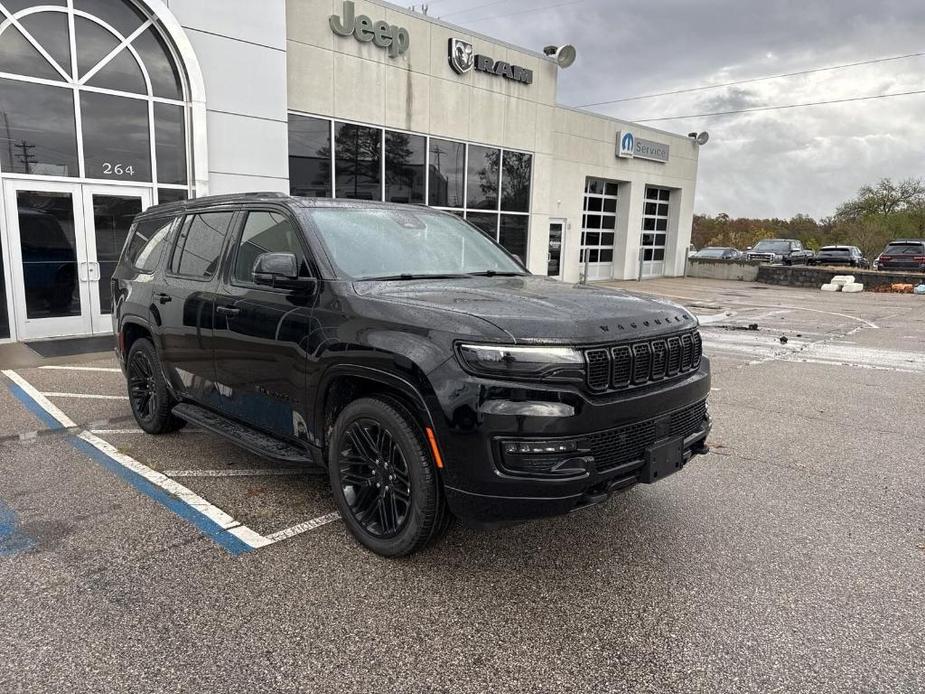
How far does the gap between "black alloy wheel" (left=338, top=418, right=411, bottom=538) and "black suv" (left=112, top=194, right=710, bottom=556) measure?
11 mm

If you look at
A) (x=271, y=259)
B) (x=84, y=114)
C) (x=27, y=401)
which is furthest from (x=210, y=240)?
(x=84, y=114)

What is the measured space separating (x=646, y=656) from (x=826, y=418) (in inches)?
192

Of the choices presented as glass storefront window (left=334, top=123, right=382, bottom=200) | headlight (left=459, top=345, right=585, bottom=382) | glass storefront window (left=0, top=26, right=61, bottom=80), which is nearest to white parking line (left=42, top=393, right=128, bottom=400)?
headlight (left=459, top=345, right=585, bottom=382)

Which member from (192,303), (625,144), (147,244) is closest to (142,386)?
(147,244)

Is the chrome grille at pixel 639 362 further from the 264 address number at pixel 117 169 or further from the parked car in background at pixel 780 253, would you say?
the parked car in background at pixel 780 253

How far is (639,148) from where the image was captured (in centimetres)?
2711

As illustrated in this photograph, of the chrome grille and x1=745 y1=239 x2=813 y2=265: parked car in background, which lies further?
x1=745 y1=239 x2=813 y2=265: parked car in background

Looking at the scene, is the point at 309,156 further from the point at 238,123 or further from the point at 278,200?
the point at 278,200

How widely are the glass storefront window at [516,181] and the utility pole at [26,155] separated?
40.9 feet

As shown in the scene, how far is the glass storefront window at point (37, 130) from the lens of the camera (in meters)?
9.68

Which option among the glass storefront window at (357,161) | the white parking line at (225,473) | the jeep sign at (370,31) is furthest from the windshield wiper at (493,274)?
the jeep sign at (370,31)

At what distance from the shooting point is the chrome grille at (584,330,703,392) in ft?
9.98

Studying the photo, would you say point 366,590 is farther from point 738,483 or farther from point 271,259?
point 738,483

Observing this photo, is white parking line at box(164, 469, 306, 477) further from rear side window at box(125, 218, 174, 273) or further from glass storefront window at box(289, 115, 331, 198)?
glass storefront window at box(289, 115, 331, 198)
